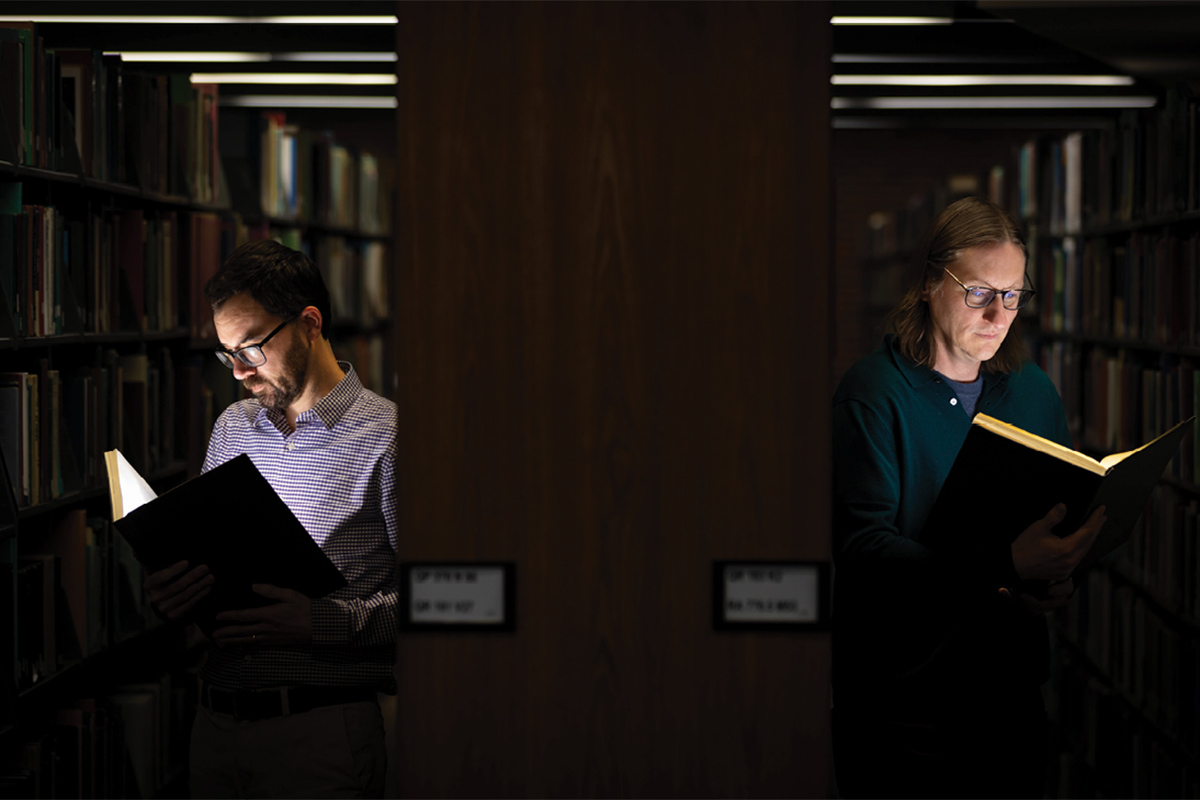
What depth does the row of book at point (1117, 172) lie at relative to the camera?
9.68 feet

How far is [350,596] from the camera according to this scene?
5.32 ft

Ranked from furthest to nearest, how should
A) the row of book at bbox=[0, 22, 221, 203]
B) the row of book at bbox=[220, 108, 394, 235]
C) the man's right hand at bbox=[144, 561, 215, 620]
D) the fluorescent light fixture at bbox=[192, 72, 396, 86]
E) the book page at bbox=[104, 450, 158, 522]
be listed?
1. the fluorescent light fixture at bbox=[192, 72, 396, 86]
2. the row of book at bbox=[220, 108, 394, 235]
3. the row of book at bbox=[0, 22, 221, 203]
4. the book page at bbox=[104, 450, 158, 522]
5. the man's right hand at bbox=[144, 561, 215, 620]

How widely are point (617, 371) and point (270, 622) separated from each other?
71cm

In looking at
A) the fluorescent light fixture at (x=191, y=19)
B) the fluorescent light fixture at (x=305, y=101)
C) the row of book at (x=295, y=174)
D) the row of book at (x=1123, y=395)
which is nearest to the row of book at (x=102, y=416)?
the row of book at (x=295, y=174)

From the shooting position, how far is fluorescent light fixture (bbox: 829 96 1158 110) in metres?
5.83

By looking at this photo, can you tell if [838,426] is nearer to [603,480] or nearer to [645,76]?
[603,480]

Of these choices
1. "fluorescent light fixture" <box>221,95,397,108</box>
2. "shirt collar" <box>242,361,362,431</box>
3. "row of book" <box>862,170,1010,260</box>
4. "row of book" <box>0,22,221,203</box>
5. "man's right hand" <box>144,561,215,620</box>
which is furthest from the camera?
"fluorescent light fixture" <box>221,95,397,108</box>

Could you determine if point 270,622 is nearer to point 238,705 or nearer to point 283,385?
point 238,705

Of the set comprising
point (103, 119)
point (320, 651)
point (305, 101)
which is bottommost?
point (320, 651)

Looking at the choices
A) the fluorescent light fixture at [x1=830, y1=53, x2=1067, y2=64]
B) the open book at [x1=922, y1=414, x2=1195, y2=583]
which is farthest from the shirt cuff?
the fluorescent light fixture at [x1=830, y1=53, x2=1067, y2=64]

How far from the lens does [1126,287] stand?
3.39 metres

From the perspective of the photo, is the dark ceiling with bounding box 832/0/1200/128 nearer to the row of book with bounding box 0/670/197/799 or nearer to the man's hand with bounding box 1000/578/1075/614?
the man's hand with bounding box 1000/578/1075/614

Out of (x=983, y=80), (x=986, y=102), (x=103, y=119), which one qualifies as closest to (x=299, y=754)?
(x=103, y=119)

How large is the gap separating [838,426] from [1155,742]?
2.27 m
